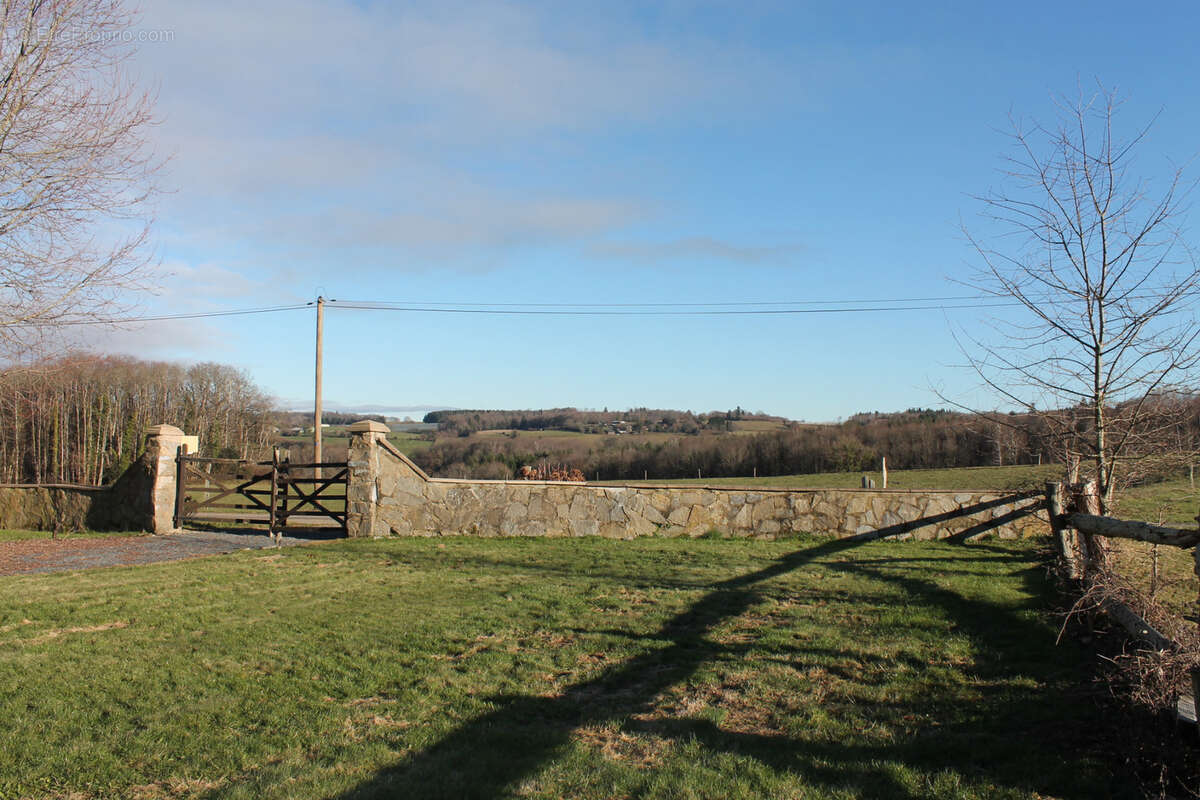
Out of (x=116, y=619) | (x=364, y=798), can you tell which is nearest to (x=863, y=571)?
(x=364, y=798)

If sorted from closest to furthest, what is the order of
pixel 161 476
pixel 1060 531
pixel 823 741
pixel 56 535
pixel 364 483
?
pixel 823 741
pixel 1060 531
pixel 364 483
pixel 56 535
pixel 161 476

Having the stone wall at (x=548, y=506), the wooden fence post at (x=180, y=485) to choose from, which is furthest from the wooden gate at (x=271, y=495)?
the stone wall at (x=548, y=506)

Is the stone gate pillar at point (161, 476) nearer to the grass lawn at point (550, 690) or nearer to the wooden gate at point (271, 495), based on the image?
the wooden gate at point (271, 495)

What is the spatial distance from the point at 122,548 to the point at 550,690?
10433 millimetres

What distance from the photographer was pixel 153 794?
3.54 m

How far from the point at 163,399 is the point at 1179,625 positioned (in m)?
57.4

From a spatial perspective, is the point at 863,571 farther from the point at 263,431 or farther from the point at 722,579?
the point at 263,431

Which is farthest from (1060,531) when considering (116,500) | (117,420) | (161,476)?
(117,420)

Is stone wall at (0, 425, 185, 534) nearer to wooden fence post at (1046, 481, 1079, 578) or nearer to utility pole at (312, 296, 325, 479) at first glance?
utility pole at (312, 296, 325, 479)

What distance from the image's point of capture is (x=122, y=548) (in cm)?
1229

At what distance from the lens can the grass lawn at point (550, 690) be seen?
3.64 meters

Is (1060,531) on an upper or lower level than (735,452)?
lower

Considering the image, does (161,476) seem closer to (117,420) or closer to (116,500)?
(116,500)

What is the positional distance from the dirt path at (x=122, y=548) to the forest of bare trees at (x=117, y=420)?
3652 cm
